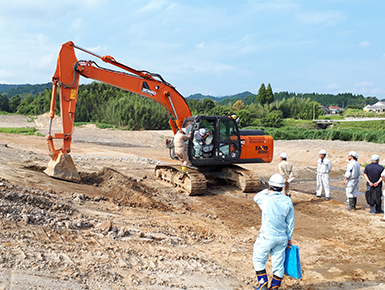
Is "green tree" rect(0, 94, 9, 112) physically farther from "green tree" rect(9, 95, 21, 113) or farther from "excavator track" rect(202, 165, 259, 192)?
"excavator track" rect(202, 165, 259, 192)

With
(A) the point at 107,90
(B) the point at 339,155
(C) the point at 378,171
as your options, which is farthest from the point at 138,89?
(A) the point at 107,90

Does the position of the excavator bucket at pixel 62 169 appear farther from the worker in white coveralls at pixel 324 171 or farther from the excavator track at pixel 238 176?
the worker in white coveralls at pixel 324 171

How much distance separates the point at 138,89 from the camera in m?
10.9

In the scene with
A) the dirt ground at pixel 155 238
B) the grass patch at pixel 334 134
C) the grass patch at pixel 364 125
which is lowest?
the dirt ground at pixel 155 238

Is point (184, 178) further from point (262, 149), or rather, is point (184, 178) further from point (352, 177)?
point (352, 177)

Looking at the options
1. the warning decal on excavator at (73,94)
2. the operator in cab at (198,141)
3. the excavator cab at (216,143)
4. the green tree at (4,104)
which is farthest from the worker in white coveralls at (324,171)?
the green tree at (4,104)

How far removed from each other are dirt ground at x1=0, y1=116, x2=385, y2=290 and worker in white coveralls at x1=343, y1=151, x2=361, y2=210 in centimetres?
33

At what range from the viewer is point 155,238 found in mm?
6059

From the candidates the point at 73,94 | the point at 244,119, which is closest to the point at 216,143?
the point at 73,94

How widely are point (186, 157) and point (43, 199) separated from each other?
468cm

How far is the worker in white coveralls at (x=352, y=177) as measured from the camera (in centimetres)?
913

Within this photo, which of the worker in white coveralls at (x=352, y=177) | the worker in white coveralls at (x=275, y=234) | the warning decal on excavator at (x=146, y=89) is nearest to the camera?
the worker in white coveralls at (x=275, y=234)

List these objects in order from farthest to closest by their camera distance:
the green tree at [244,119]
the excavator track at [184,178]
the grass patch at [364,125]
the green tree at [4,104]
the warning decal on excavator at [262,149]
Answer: the green tree at [4,104] → the green tree at [244,119] → the grass patch at [364,125] → the warning decal on excavator at [262,149] → the excavator track at [184,178]

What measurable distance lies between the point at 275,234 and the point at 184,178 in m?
6.63
